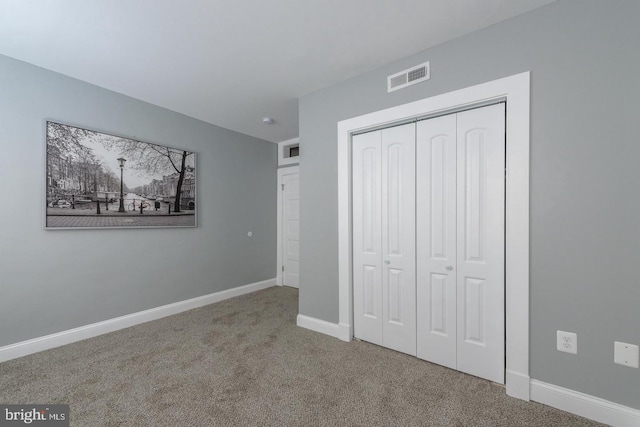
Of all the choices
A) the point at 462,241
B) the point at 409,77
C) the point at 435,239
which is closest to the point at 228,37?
the point at 409,77

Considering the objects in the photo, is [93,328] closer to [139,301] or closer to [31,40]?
[139,301]

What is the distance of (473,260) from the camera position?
2047mm

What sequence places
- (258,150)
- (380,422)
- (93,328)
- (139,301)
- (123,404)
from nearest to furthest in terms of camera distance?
(380,422) < (123,404) < (93,328) < (139,301) < (258,150)

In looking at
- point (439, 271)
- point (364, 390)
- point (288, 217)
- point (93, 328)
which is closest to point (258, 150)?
point (288, 217)

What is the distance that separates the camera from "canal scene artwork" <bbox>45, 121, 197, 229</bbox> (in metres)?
2.56

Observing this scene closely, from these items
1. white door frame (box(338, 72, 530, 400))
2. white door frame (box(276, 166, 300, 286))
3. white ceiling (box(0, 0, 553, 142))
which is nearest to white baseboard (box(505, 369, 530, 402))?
white door frame (box(338, 72, 530, 400))

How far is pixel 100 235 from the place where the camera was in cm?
284

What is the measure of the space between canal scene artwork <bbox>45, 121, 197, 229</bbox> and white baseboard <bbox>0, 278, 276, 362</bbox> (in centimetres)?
103

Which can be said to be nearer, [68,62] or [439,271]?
[439,271]

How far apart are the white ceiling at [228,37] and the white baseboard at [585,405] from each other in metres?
2.50

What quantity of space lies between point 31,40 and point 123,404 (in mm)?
2806

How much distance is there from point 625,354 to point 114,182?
14.5 ft

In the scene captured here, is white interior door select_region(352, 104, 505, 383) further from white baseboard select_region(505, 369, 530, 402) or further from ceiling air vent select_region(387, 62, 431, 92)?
ceiling air vent select_region(387, 62, 431, 92)

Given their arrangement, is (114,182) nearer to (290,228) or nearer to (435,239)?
(290,228)
